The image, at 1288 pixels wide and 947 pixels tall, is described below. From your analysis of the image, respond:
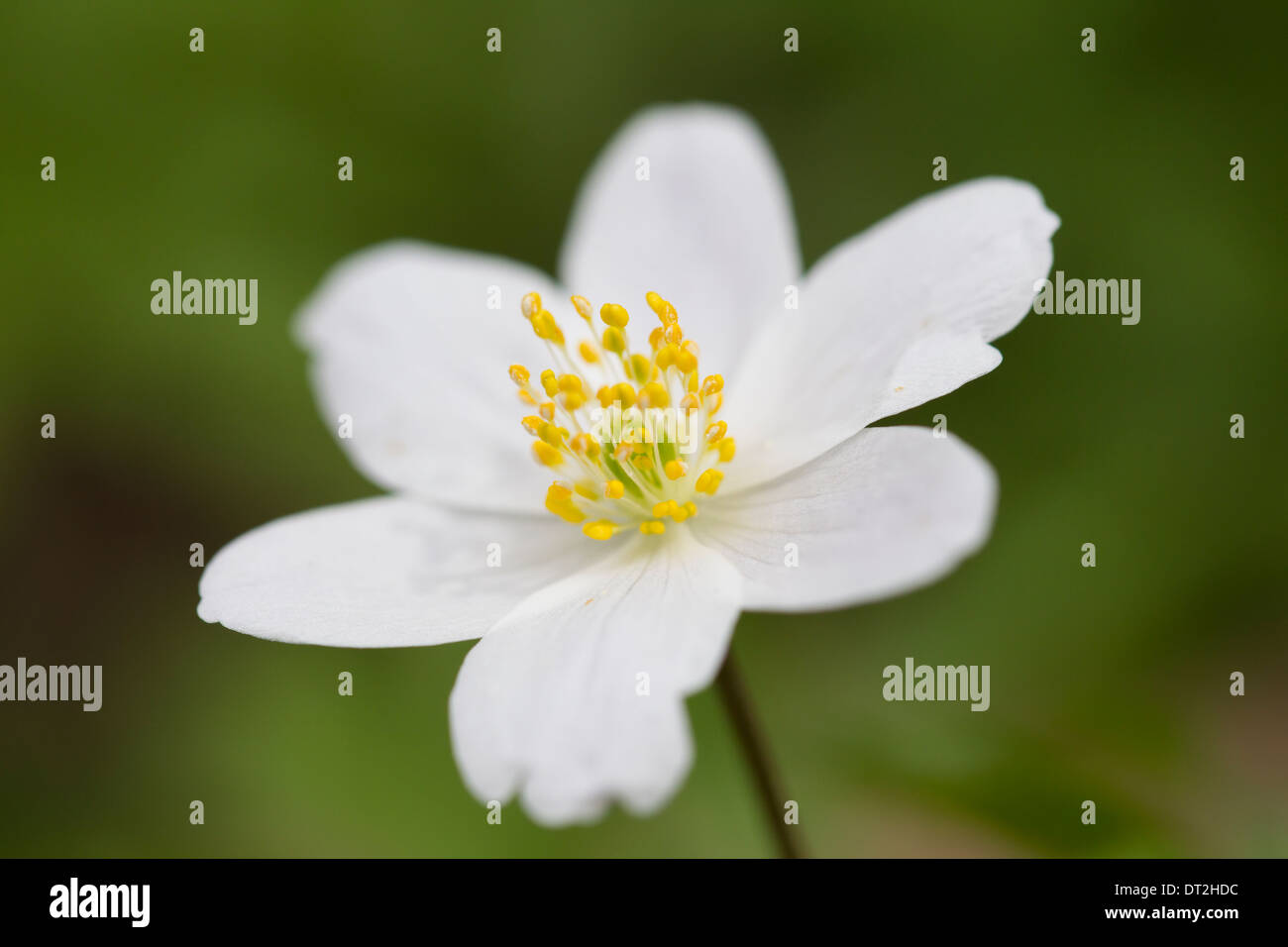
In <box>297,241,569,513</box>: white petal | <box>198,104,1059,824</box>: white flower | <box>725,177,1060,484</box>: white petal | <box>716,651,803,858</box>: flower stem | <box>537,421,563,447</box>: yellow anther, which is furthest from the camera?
<box>297,241,569,513</box>: white petal

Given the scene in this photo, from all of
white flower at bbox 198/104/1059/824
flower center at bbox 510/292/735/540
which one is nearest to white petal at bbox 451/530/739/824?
white flower at bbox 198/104/1059/824

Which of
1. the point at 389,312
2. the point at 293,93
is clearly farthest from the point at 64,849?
the point at 293,93

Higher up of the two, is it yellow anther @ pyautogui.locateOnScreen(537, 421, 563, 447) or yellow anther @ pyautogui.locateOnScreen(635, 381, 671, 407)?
yellow anther @ pyautogui.locateOnScreen(635, 381, 671, 407)

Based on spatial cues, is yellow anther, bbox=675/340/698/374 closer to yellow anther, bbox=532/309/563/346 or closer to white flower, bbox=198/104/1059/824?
white flower, bbox=198/104/1059/824

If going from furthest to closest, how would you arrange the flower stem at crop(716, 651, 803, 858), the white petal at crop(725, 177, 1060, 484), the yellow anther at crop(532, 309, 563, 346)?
the yellow anther at crop(532, 309, 563, 346)
the flower stem at crop(716, 651, 803, 858)
the white petal at crop(725, 177, 1060, 484)

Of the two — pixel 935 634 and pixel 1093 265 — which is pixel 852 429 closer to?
Result: pixel 935 634

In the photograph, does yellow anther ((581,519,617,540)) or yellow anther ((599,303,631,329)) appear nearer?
yellow anther ((581,519,617,540))

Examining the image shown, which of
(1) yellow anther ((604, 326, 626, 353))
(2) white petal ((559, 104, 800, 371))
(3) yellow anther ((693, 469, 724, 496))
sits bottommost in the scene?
(3) yellow anther ((693, 469, 724, 496))

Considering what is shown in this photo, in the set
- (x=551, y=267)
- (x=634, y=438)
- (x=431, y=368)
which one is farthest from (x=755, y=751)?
(x=551, y=267)
